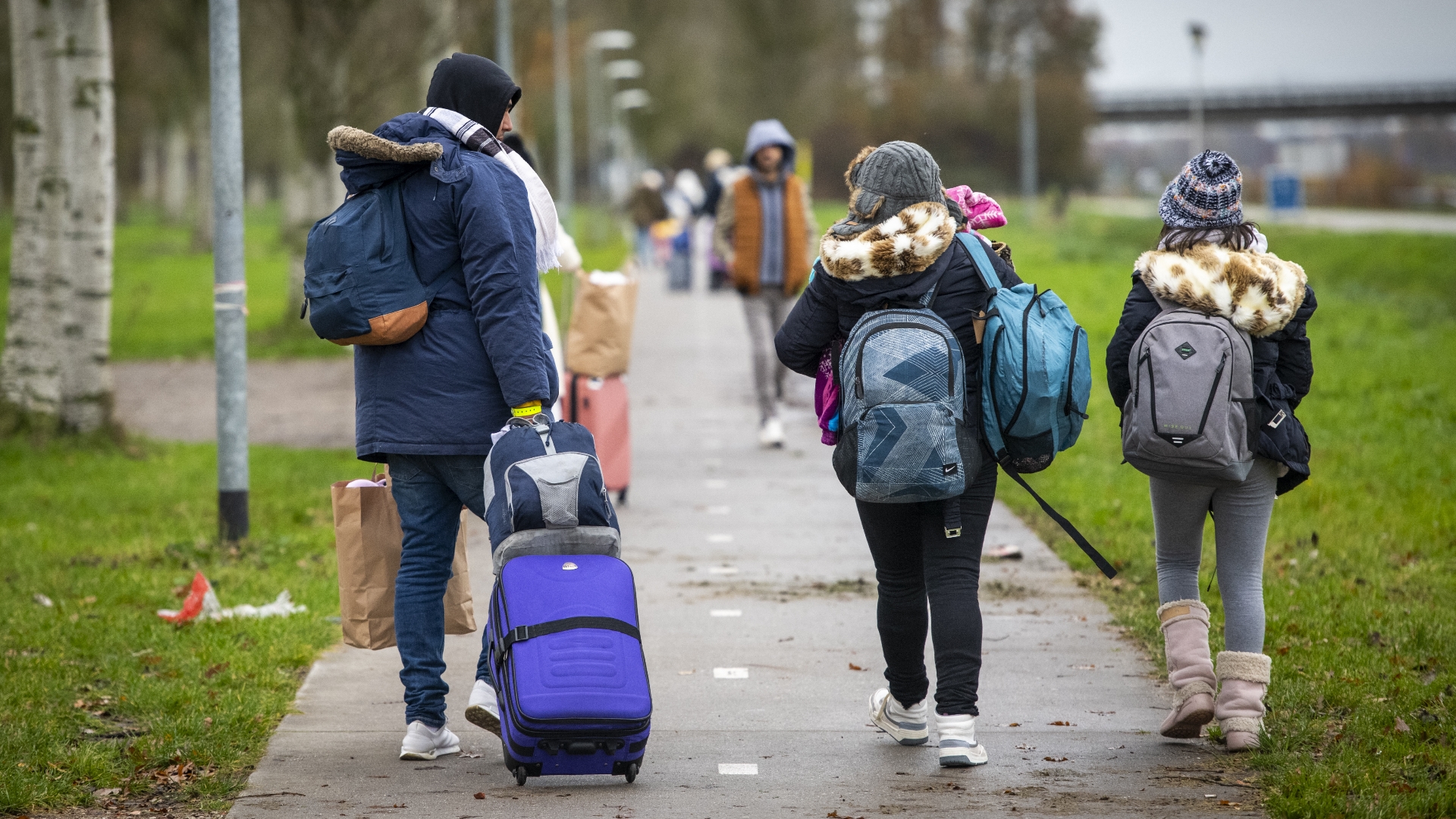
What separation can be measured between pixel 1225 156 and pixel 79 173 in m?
8.14

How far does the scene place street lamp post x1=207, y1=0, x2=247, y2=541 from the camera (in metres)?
7.45

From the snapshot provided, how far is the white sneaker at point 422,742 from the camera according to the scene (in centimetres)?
448

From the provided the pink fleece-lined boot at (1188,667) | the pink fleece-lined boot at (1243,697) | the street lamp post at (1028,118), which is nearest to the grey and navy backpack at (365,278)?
the pink fleece-lined boot at (1188,667)

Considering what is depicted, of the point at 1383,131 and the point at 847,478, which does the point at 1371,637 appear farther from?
the point at 1383,131

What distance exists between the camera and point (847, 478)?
4270mm

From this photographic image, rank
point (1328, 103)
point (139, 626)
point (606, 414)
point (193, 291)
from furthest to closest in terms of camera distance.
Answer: point (1328, 103), point (193, 291), point (606, 414), point (139, 626)

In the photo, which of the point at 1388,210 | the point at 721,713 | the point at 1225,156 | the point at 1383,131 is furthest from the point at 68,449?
the point at 1383,131

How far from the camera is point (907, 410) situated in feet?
13.6

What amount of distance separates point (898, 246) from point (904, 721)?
1.39 metres

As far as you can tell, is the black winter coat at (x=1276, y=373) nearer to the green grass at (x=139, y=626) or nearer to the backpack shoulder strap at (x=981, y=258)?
the backpack shoulder strap at (x=981, y=258)

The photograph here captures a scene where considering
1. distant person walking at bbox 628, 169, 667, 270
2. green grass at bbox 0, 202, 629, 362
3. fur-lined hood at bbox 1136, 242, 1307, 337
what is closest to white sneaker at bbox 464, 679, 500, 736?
fur-lined hood at bbox 1136, 242, 1307, 337

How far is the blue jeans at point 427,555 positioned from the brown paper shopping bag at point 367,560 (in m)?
0.13

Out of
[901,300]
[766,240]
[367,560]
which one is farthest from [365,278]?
[766,240]

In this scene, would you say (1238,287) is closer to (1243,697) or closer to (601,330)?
(1243,697)
